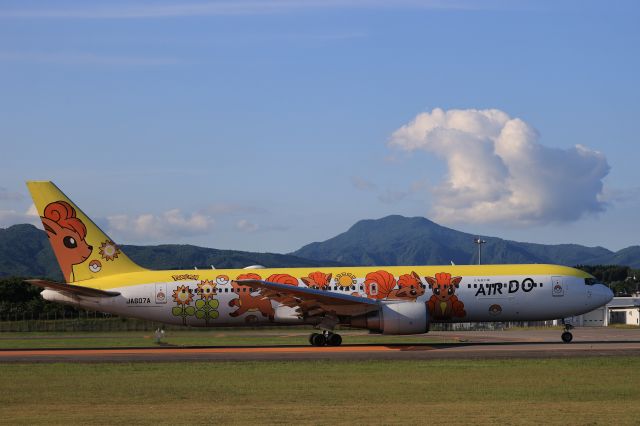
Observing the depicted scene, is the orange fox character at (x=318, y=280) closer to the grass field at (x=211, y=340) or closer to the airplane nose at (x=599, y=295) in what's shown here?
the grass field at (x=211, y=340)

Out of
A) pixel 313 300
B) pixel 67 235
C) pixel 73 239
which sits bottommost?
Answer: pixel 313 300

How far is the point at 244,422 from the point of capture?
2216 centimetres

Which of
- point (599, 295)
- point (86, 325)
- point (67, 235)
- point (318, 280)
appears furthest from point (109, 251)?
point (86, 325)

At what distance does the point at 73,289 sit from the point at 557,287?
24488 millimetres

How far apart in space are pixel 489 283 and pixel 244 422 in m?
29.3

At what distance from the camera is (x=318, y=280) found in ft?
166

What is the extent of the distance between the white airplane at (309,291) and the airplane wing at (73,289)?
5 cm

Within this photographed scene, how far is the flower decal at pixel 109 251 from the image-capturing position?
52188 mm

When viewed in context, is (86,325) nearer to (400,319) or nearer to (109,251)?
(109,251)

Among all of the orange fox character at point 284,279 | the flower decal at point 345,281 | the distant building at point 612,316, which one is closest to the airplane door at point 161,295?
the orange fox character at point 284,279

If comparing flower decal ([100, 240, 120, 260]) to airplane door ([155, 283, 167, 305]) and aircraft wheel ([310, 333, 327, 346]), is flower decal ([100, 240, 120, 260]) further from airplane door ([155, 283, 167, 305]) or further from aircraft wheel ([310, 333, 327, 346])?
aircraft wheel ([310, 333, 327, 346])

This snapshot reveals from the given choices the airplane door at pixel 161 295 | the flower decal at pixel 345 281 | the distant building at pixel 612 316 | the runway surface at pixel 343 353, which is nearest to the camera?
the runway surface at pixel 343 353

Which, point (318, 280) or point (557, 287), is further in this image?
point (318, 280)

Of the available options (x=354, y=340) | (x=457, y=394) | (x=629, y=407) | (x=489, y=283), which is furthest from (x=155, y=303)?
(x=629, y=407)
